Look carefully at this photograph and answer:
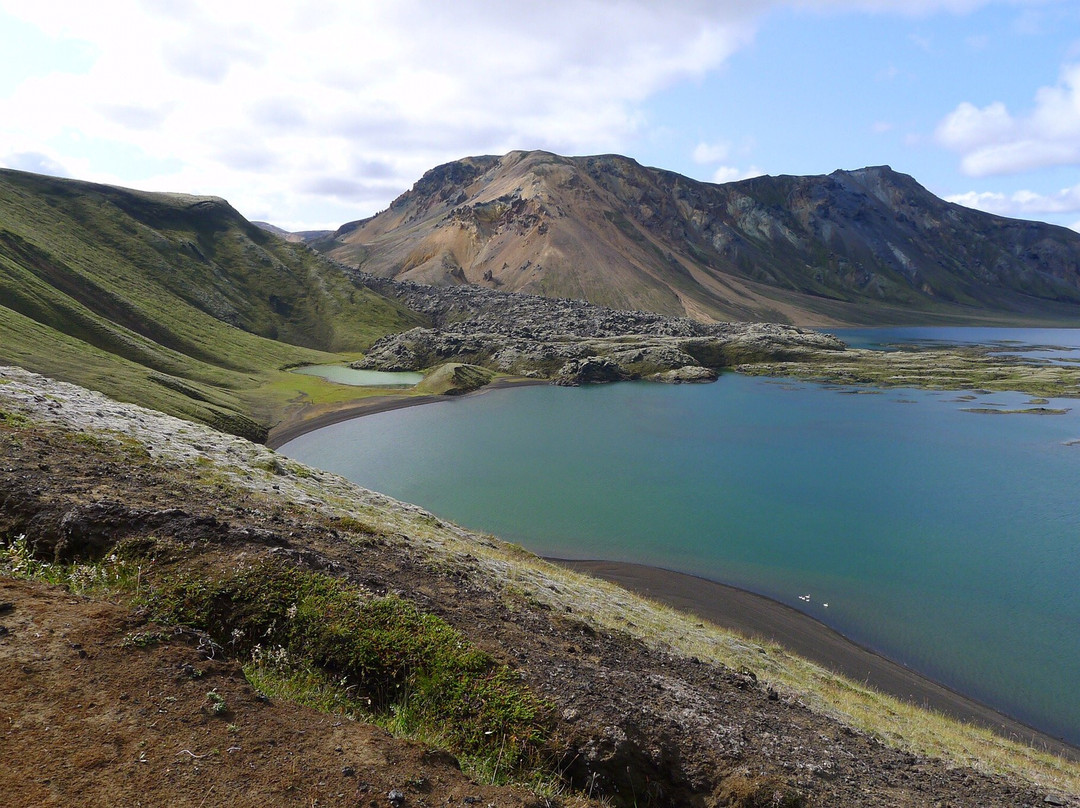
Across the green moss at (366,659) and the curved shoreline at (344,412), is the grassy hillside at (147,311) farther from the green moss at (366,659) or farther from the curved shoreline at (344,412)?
the green moss at (366,659)

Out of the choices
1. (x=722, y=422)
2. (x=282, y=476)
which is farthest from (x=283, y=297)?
(x=282, y=476)

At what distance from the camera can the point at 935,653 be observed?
32.2 metres

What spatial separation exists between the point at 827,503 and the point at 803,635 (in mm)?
26318

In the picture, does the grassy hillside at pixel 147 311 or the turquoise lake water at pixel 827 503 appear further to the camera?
the grassy hillside at pixel 147 311

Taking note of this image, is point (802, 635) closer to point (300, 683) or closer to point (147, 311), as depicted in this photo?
point (300, 683)

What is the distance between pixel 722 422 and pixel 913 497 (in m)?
39.6

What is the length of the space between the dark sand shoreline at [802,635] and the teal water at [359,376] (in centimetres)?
9786

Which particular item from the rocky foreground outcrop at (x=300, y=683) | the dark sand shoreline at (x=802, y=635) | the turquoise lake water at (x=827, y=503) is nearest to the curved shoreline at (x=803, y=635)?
the dark sand shoreline at (x=802, y=635)

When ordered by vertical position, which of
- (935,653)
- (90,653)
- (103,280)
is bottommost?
(935,653)

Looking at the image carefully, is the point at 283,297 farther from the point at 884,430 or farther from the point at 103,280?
the point at 884,430

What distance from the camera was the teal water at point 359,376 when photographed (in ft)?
425

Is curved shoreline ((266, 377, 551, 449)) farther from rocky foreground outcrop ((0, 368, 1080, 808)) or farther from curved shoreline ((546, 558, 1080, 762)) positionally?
rocky foreground outcrop ((0, 368, 1080, 808))

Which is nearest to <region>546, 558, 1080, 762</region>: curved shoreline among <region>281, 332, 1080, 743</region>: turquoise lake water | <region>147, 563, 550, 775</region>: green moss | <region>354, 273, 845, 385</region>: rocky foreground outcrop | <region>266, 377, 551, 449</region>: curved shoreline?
<region>281, 332, 1080, 743</region>: turquoise lake water

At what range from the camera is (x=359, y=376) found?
13812 centimetres
